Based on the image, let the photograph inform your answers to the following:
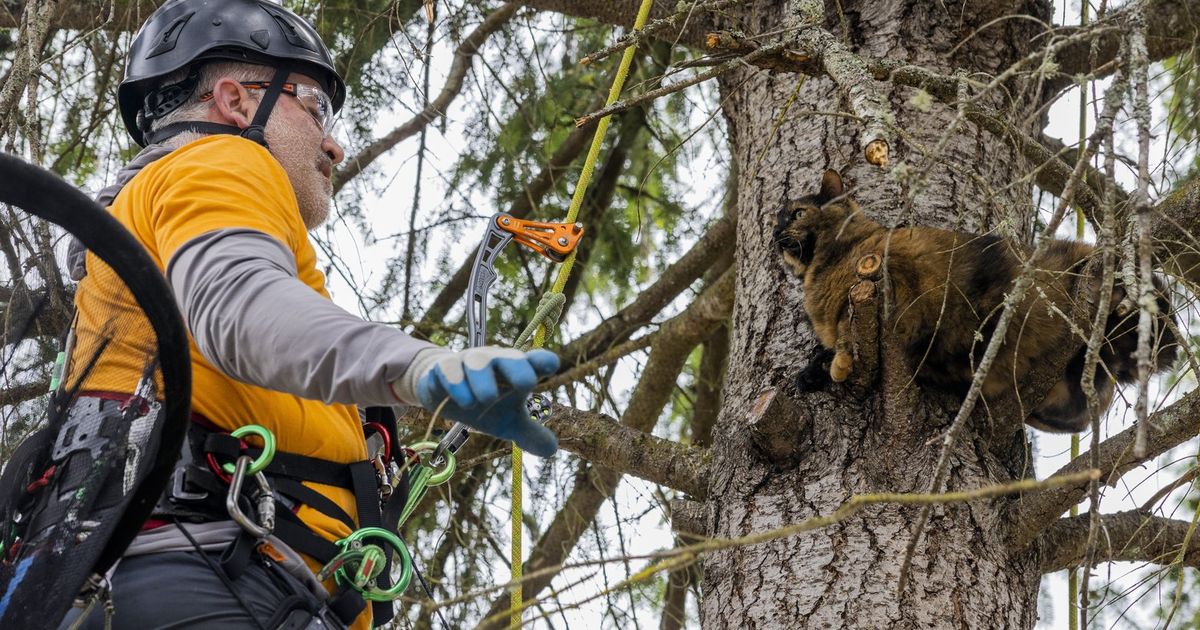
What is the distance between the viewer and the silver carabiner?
150cm

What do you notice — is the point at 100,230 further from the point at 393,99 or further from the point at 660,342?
the point at 393,99

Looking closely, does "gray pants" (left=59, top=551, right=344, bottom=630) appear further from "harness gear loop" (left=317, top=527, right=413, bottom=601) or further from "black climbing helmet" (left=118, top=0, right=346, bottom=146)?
"black climbing helmet" (left=118, top=0, right=346, bottom=146)

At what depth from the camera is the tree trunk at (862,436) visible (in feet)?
6.68

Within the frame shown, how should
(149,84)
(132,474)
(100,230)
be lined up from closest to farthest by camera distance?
(100,230) → (132,474) → (149,84)

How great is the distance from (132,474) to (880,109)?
3.48 ft

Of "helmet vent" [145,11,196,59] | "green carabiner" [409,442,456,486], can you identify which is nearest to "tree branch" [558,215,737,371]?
"green carabiner" [409,442,456,486]

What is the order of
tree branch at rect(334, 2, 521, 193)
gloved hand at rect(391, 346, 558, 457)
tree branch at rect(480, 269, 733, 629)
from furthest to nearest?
tree branch at rect(334, 2, 521, 193), tree branch at rect(480, 269, 733, 629), gloved hand at rect(391, 346, 558, 457)

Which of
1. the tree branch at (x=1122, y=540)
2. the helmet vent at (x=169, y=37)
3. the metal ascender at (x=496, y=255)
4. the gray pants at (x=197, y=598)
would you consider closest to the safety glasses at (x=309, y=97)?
the helmet vent at (x=169, y=37)

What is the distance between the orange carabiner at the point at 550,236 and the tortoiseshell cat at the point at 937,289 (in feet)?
1.67

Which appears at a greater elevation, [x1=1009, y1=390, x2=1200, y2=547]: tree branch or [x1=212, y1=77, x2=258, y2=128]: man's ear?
[x1=212, y1=77, x2=258, y2=128]: man's ear

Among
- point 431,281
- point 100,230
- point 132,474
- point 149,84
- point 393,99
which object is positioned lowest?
point 132,474

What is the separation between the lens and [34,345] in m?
1.69

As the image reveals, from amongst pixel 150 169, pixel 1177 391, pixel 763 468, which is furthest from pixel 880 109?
pixel 1177 391

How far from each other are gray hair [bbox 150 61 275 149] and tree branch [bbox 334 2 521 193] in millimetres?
1474
